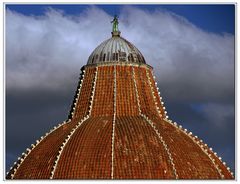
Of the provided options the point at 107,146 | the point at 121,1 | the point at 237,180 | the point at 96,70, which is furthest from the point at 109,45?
the point at 237,180

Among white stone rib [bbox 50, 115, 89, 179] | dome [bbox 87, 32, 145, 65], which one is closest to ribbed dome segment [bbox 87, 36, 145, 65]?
dome [bbox 87, 32, 145, 65]

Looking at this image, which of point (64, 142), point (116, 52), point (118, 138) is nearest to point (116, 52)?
point (116, 52)

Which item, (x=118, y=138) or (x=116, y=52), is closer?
(x=118, y=138)

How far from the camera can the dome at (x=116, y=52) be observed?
75375mm

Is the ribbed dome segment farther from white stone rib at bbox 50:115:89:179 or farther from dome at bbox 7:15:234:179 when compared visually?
white stone rib at bbox 50:115:89:179

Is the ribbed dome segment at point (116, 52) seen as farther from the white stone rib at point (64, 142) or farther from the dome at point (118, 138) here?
the white stone rib at point (64, 142)

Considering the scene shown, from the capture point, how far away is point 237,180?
50500mm

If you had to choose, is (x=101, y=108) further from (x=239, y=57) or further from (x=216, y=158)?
(x=239, y=57)

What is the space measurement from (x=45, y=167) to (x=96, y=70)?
10.9m

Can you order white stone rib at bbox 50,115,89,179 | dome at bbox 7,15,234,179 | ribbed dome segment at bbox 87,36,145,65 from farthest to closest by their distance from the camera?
ribbed dome segment at bbox 87,36,145,65
white stone rib at bbox 50,115,89,179
dome at bbox 7,15,234,179

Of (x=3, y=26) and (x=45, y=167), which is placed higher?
(x=3, y=26)

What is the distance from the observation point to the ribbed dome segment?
75375 mm

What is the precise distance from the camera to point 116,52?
75625mm

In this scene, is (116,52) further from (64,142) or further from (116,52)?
(64,142)
